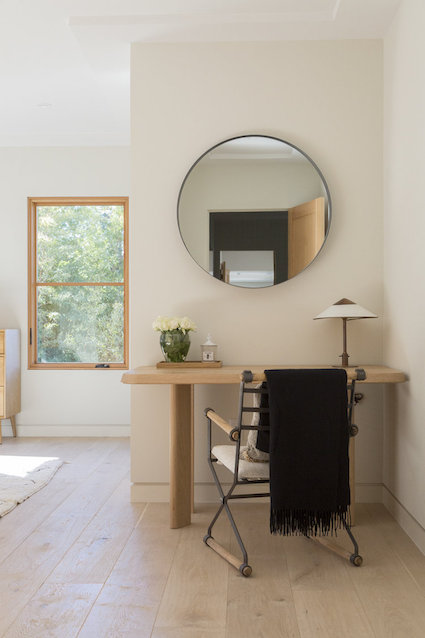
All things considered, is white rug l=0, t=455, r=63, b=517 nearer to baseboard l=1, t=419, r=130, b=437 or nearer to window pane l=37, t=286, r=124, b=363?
baseboard l=1, t=419, r=130, b=437

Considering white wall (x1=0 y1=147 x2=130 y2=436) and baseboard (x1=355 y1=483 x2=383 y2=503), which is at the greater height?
white wall (x1=0 y1=147 x2=130 y2=436)

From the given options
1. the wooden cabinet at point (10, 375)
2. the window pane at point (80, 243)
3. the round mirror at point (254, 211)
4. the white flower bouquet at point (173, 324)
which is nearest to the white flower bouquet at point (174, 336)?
the white flower bouquet at point (173, 324)

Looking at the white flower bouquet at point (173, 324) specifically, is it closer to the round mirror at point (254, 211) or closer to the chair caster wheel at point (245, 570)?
the round mirror at point (254, 211)

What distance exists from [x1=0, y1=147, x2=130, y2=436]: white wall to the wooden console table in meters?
2.62

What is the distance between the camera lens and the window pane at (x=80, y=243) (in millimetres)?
5902

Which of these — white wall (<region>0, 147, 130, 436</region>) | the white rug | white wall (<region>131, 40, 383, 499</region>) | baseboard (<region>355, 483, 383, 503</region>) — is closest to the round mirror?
white wall (<region>131, 40, 383, 499</region>)

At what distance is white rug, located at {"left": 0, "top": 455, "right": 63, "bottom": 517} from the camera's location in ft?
11.9

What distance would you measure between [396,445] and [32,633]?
2.07 metres

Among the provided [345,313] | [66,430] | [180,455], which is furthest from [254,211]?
[66,430]

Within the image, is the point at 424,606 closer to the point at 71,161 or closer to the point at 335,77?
the point at 335,77

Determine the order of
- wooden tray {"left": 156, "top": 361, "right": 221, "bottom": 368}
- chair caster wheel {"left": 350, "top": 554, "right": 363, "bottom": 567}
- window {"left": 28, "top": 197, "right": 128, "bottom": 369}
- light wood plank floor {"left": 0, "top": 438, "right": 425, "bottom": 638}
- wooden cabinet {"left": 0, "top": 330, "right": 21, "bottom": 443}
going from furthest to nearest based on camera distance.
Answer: window {"left": 28, "top": 197, "right": 128, "bottom": 369} → wooden cabinet {"left": 0, "top": 330, "right": 21, "bottom": 443} → wooden tray {"left": 156, "top": 361, "right": 221, "bottom": 368} → chair caster wheel {"left": 350, "top": 554, "right": 363, "bottom": 567} → light wood plank floor {"left": 0, "top": 438, "right": 425, "bottom": 638}

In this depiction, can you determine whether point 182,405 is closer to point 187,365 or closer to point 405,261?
point 187,365

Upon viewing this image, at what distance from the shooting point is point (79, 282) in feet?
19.4

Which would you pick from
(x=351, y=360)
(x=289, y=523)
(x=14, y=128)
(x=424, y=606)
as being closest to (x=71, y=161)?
(x=14, y=128)
